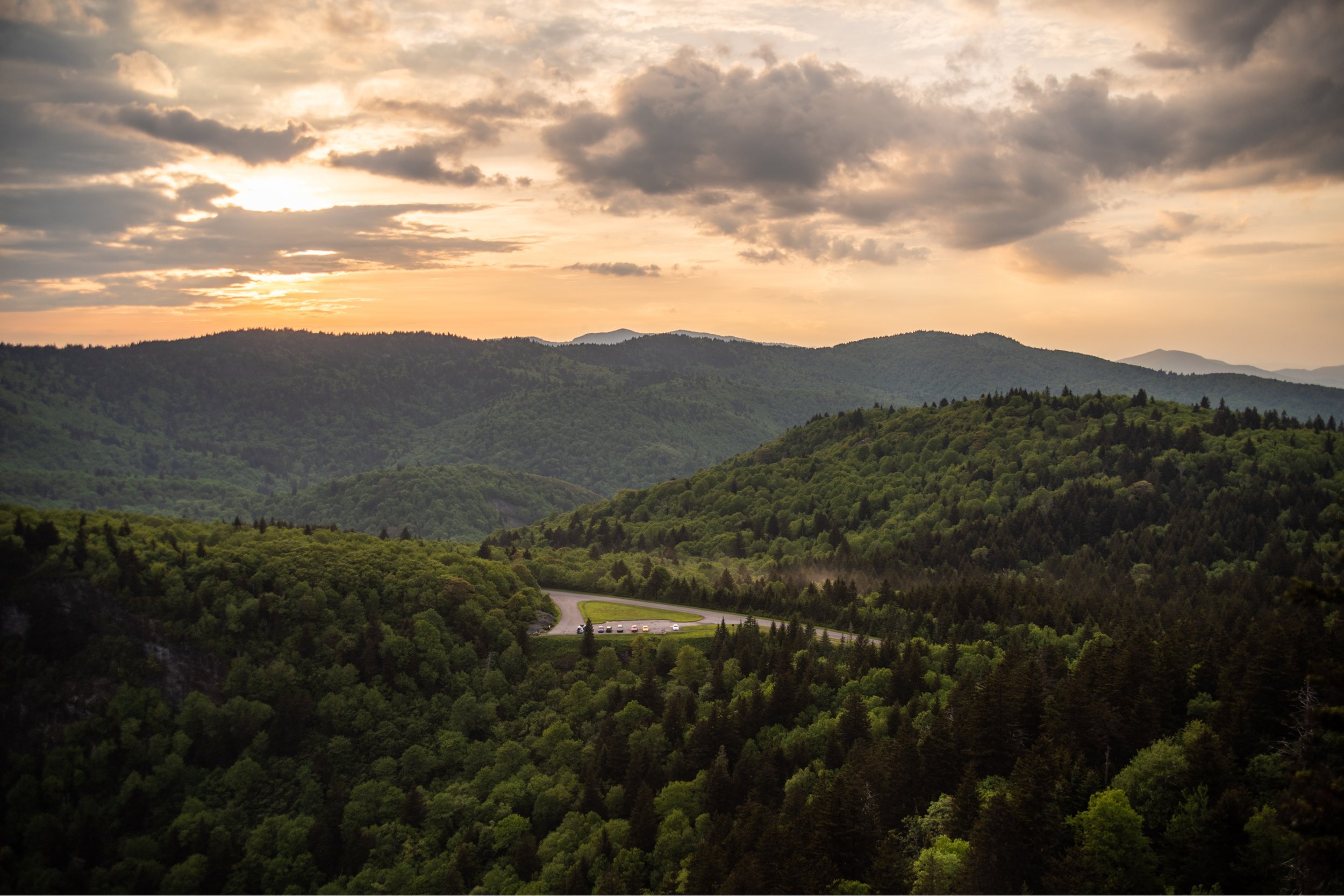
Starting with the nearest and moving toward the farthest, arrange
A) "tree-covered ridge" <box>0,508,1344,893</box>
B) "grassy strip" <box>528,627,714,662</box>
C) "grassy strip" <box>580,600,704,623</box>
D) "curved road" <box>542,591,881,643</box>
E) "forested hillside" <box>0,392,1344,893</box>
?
"tree-covered ridge" <box>0,508,1344,893</box> < "forested hillside" <box>0,392,1344,893</box> < "grassy strip" <box>528,627,714,662</box> < "curved road" <box>542,591,881,643</box> < "grassy strip" <box>580,600,704,623</box>

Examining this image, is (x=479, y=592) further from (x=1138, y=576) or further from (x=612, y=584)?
(x=1138, y=576)

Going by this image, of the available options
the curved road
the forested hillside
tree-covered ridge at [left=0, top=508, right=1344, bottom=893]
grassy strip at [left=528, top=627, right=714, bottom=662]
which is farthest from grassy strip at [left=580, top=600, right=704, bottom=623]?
tree-covered ridge at [left=0, top=508, right=1344, bottom=893]

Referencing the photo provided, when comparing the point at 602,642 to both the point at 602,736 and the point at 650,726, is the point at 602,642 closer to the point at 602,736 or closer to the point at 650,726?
the point at 602,736

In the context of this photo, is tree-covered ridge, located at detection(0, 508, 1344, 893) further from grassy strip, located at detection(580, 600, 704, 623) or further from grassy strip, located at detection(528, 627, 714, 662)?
grassy strip, located at detection(580, 600, 704, 623)

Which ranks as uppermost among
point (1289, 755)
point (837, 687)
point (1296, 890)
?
point (1289, 755)

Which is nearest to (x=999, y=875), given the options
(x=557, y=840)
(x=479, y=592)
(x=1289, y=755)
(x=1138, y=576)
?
(x=1289, y=755)

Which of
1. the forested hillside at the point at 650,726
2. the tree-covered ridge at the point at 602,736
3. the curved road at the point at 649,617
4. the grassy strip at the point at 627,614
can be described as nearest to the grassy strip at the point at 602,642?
the forested hillside at the point at 650,726
